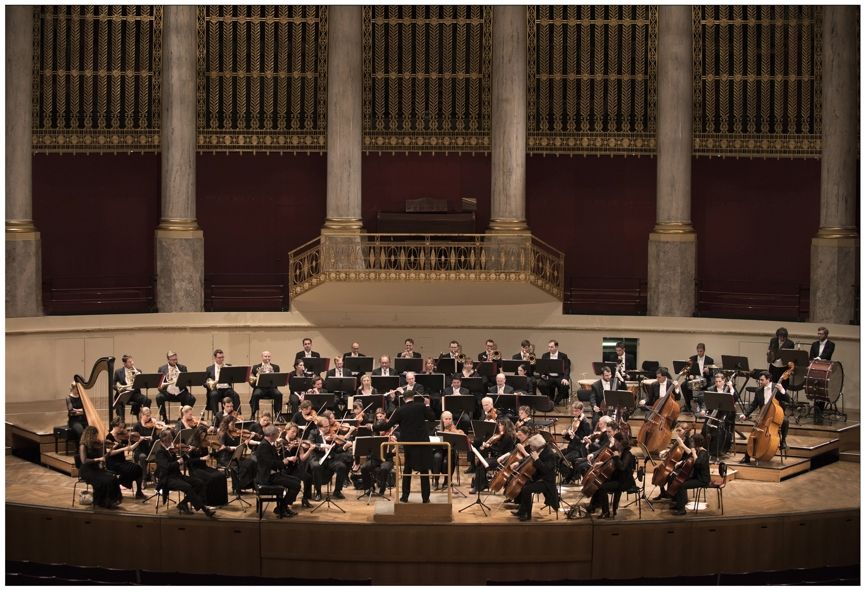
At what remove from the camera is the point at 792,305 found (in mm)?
28547

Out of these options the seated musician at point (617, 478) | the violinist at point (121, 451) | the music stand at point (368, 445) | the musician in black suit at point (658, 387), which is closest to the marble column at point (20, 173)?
the violinist at point (121, 451)

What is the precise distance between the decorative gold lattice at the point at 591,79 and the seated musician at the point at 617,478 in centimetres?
986

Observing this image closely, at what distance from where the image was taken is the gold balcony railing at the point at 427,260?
89.1 feet

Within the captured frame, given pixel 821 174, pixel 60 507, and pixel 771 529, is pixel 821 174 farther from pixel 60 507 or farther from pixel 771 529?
pixel 60 507

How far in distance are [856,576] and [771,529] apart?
1.21m

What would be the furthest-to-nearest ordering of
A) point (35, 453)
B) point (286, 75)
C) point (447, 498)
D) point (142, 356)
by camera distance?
point (286, 75)
point (142, 356)
point (35, 453)
point (447, 498)

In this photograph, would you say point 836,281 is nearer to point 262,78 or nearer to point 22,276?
point 262,78

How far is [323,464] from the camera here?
68.3 feet

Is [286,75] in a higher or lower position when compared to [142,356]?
higher

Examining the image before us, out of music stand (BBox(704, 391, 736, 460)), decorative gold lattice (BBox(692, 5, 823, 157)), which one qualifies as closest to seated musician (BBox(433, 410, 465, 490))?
music stand (BBox(704, 391, 736, 460))

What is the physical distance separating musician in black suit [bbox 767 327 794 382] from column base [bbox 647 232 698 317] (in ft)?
10.4

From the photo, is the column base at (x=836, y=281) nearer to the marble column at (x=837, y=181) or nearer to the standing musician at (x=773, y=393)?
the marble column at (x=837, y=181)

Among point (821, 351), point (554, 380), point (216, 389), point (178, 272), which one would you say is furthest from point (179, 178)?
point (821, 351)

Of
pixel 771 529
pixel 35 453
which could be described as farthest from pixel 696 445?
pixel 35 453
